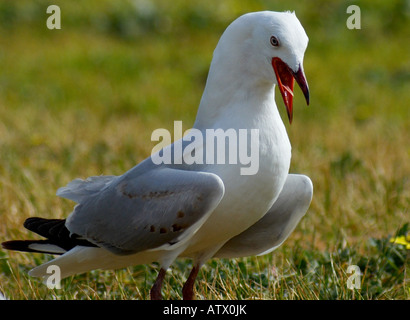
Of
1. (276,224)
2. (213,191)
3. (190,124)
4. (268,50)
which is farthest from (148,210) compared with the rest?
(190,124)

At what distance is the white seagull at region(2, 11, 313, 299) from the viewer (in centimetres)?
322

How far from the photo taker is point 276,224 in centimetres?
373

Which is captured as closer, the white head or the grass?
the white head

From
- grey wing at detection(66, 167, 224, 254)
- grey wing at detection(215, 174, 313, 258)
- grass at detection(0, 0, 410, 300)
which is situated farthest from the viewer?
grass at detection(0, 0, 410, 300)

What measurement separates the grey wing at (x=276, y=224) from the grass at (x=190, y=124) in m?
0.14

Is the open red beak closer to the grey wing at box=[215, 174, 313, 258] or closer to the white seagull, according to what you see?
the white seagull

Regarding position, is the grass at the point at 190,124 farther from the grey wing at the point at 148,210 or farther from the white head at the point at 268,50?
the white head at the point at 268,50

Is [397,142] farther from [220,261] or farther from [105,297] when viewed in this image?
[105,297]

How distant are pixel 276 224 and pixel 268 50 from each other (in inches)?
34.1

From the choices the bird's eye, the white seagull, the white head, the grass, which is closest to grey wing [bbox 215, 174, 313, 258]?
the white seagull

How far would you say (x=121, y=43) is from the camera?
10367mm

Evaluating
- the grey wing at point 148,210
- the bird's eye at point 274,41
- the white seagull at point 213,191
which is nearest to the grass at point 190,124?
the white seagull at point 213,191

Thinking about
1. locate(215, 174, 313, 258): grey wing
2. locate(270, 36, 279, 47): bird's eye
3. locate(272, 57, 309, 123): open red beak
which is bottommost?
locate(215, 174, 313, 258): grey wing

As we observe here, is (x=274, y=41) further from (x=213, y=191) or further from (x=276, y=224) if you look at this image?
(x=276, y=224)
